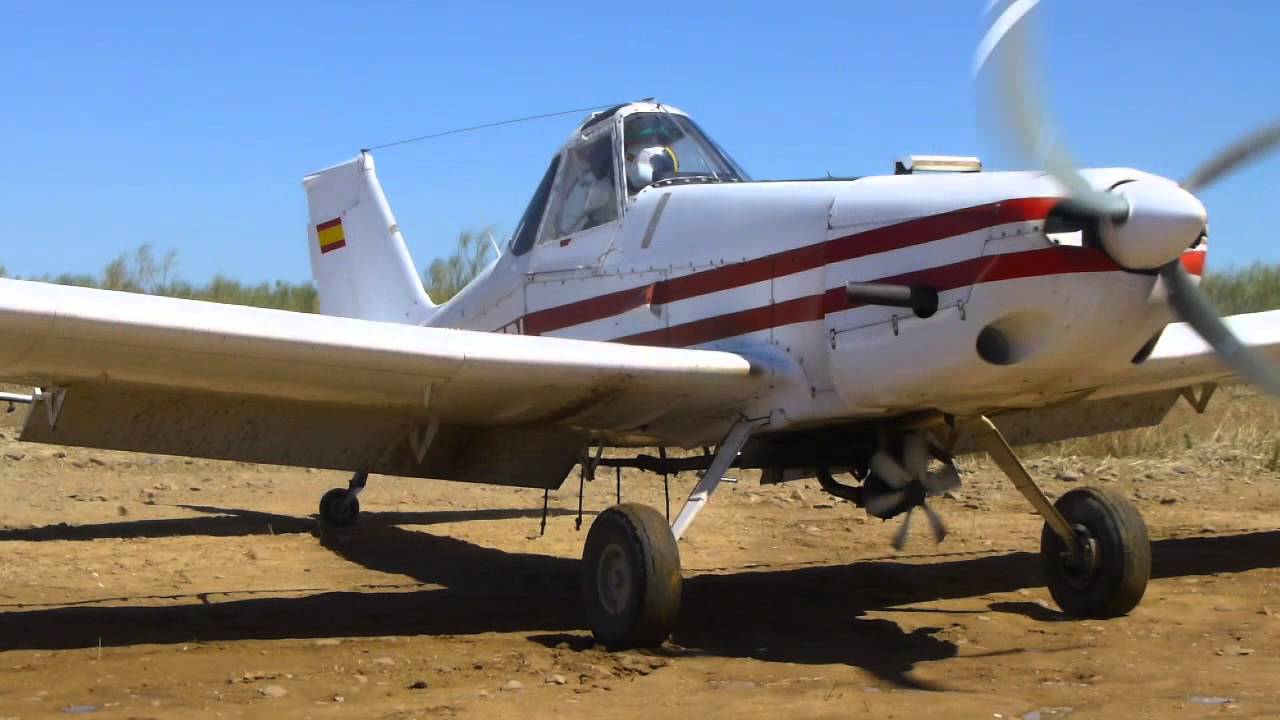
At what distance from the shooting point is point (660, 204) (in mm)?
7805

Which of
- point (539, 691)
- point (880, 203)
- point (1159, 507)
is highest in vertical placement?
point (880, 203)

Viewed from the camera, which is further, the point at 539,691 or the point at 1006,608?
the point at 1006,608

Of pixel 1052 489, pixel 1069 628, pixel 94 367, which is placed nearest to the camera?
pixel 94 367

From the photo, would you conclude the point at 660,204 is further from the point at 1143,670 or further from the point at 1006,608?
the point at 1143,670

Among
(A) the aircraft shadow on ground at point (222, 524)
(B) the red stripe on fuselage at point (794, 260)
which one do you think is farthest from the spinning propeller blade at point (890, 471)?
(A) the aircraft shadow on ground at point (222, 524)

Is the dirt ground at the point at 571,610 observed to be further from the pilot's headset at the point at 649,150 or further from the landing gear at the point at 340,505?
Result: the pilot's headset at the point at 649,150

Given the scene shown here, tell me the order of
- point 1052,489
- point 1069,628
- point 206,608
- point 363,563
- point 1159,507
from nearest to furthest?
point 1069,628
point 206,608
point 363,563
point 1159,507
point 1052,489

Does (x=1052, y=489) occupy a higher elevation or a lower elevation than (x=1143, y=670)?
higher

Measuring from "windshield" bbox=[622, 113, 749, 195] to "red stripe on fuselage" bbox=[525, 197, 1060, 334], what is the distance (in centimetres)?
70

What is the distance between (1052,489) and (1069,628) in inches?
233

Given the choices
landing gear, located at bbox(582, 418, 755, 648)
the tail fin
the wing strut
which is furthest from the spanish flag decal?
landing gear, located at bbox(582, 418, 755, 648)

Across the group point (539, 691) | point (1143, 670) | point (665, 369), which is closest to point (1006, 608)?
point (1143, 670)

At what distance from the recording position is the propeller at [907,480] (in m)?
6.93

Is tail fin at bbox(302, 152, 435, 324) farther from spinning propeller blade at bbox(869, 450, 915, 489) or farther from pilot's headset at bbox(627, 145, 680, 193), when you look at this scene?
spinning propeller blade at bbox(869, 450, 915, 489)
